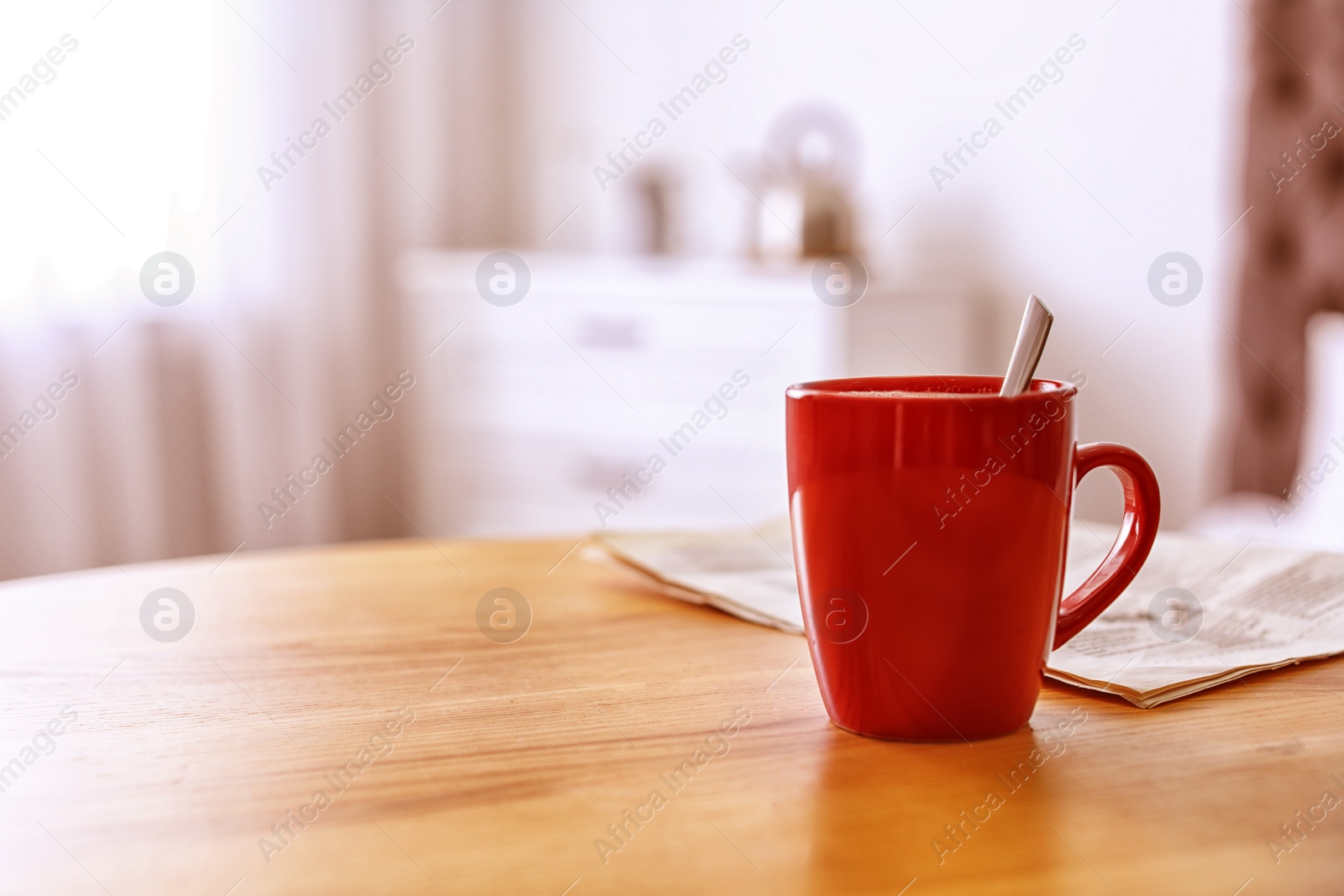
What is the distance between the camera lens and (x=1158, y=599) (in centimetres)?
67

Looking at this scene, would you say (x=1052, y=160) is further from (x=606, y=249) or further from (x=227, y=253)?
(x=227, y=253)

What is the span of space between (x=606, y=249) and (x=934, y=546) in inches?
113

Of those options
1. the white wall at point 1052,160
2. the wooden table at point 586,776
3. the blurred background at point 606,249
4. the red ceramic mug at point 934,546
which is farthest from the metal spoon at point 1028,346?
the white wall at point 1052,160

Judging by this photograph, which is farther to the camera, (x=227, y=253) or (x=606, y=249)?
(x=606, y=249)

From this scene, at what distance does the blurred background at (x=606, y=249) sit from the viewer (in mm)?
1958

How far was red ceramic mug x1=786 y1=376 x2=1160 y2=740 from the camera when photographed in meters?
0.44

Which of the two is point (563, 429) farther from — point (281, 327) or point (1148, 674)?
point (1148, 674)

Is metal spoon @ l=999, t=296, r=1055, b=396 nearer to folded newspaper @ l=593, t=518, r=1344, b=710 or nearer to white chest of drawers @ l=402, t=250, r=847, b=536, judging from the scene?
folded newspaper @ l=593, t=518, r=1344, b=710

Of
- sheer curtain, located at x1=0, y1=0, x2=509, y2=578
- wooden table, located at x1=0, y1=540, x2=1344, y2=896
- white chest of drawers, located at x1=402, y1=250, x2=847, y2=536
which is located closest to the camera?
wooden table, located at x1=0, y1=540, x2=1344, y2=896

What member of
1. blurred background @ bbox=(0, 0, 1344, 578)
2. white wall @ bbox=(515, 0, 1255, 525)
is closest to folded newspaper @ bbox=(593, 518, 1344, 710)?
blurred background @ bbox=(0, 0, 1344, 578)

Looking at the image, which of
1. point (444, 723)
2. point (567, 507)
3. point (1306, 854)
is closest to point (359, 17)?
point (567, 507)

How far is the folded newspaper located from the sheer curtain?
2246 mm

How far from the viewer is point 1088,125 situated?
2141 millimetres

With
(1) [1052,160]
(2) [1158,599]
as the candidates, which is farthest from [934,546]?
A: (1) [1052,160]
